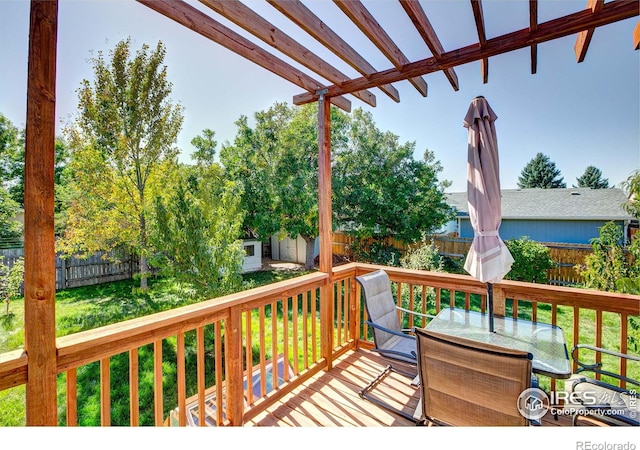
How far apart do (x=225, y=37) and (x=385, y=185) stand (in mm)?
8926

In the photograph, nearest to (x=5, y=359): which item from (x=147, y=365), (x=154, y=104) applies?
(x=147, y=365)

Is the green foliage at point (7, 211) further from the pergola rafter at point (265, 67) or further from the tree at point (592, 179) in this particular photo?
the tree at point (592, 179)

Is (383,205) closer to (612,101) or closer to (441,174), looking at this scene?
(441,174)

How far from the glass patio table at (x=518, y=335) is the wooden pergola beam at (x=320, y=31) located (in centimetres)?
210

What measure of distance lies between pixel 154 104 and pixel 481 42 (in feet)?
27.7

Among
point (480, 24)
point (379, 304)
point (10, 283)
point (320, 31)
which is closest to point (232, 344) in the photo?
point (379, 304)

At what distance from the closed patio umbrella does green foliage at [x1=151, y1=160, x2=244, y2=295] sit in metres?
4.05

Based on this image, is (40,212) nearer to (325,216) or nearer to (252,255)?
(325,216)

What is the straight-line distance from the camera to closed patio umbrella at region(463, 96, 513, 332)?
211 centimetres

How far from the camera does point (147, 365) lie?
505cm

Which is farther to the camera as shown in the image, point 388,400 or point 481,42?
point 388,400

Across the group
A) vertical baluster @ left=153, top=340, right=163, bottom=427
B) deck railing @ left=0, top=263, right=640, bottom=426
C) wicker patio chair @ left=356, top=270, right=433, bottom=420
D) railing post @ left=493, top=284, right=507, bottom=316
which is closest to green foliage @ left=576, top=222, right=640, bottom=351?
deck railing @ left=0, top=263, right=640, bottom=426

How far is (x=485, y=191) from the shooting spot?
2.10 metres
